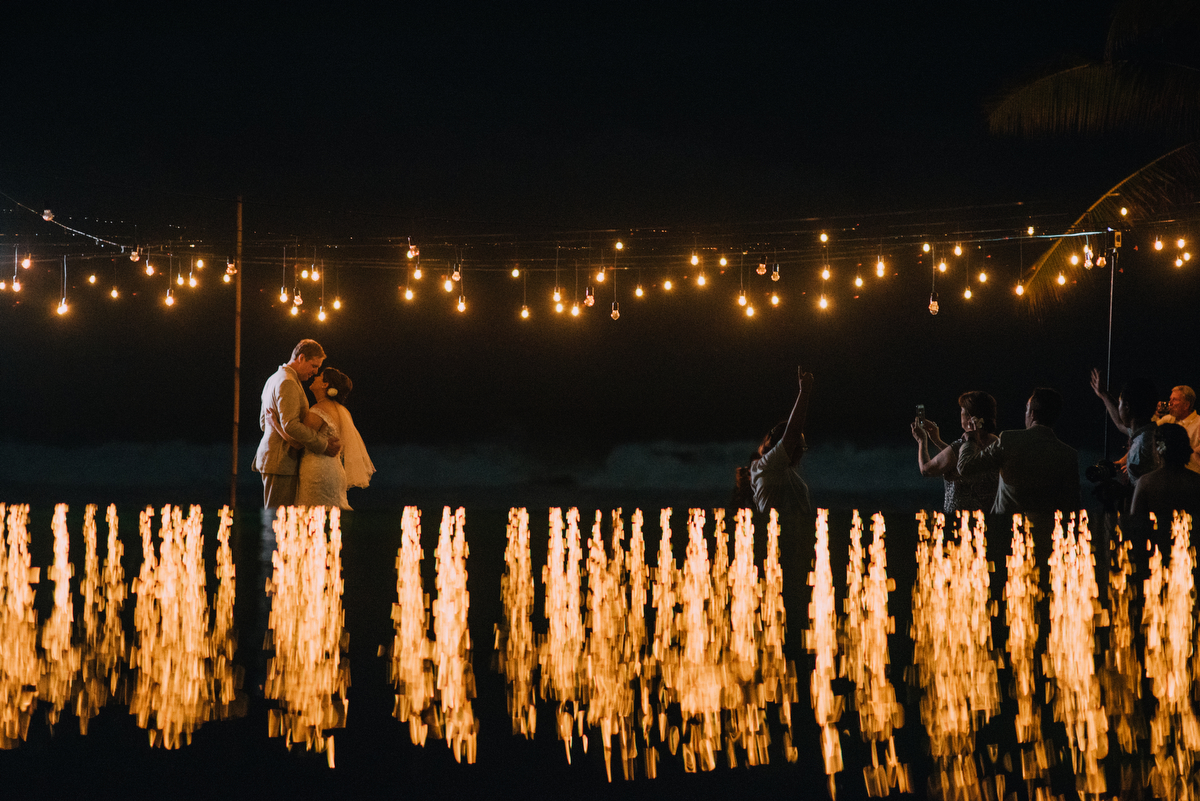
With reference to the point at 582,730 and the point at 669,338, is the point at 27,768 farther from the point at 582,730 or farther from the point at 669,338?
the point at 669,338

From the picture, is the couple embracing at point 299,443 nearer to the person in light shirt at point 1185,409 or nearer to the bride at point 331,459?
the bride at point 331,459

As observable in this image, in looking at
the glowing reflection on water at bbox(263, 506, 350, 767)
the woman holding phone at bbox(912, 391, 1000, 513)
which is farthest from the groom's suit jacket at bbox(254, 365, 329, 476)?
the woman holding phone at bbox(912, 391, 1000, 513)

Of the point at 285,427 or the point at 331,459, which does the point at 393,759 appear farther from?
the point at 331,459

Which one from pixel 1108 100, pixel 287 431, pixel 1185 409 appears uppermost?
pixel 1108 100

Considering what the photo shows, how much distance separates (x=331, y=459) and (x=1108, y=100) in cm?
593

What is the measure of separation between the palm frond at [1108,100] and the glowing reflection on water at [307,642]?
20.3ft

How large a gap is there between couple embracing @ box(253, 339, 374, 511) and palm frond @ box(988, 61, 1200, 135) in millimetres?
5450

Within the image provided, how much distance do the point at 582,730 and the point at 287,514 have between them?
2783 mm

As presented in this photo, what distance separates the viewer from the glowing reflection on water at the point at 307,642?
181 centimetres

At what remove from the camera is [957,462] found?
14.7 ft

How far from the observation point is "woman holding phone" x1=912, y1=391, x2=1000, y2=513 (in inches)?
181

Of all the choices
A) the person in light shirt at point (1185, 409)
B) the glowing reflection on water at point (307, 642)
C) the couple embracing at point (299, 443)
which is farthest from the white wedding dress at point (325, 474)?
the person in light shirt at point (1185, 409)

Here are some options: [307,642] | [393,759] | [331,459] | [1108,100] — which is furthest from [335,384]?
[1108,100]

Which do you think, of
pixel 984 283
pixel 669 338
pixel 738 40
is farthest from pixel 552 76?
pixel 984 283
